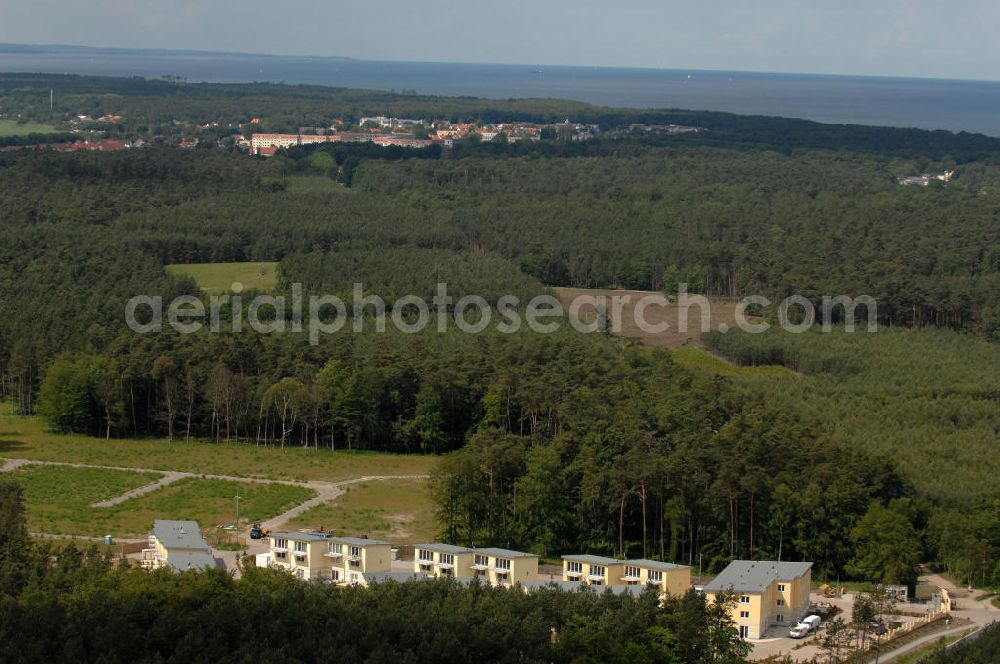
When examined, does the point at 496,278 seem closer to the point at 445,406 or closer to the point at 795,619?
the point at 445,406

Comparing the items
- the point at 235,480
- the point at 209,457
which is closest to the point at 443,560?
the point at 235,480

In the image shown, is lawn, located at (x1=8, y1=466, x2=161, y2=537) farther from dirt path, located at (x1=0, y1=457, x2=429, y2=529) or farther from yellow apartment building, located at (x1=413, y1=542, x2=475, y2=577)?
yellow apartment building, located at (x1=413, y1=542, x2=475, y2=577)

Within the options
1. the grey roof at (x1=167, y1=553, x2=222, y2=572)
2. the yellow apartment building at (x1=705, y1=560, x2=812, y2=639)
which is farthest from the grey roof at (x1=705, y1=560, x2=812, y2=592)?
the grey roof at (x1=167, y1=553, x2=222, y2=572)

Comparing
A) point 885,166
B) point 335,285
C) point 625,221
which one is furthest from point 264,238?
point 885,166

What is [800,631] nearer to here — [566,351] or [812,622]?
[812,622]

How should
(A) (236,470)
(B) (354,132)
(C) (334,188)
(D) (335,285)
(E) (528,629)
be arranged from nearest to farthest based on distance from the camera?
(E) (528,629) < (A) (236,470) < (D) (335,285) < (C) (334,188) < (B) (354,132)

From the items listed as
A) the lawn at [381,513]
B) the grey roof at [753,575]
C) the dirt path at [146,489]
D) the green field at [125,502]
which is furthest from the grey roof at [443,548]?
the dirt path at [146,489]

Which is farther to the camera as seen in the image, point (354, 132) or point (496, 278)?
point (354, 132)
